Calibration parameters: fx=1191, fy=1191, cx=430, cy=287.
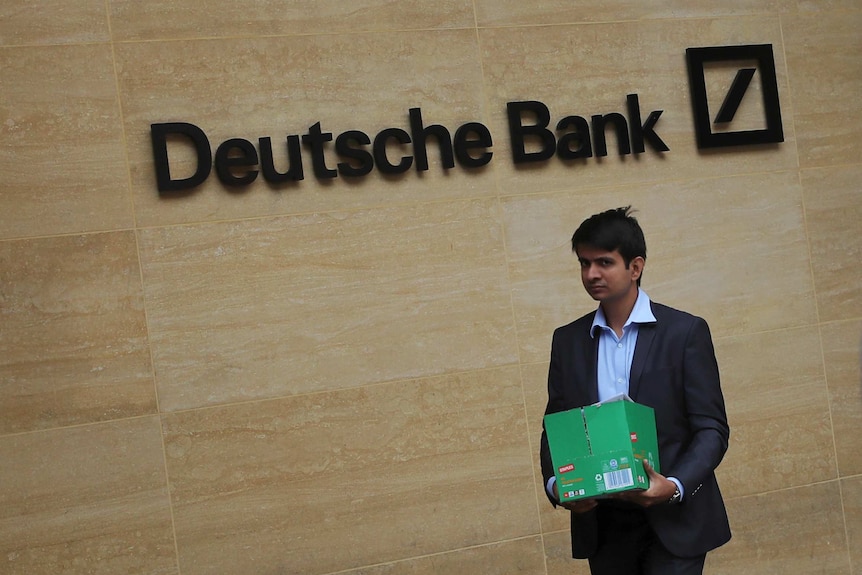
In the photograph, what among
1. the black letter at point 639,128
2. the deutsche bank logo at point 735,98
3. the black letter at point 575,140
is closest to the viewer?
the black letter at point 575,140

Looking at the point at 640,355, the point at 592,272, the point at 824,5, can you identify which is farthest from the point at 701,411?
the point at 824,5

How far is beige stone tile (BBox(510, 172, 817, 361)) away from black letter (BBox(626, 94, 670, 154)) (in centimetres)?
23

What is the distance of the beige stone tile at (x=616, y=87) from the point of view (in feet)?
21.5

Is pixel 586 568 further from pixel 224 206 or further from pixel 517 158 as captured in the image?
pixel 224 206

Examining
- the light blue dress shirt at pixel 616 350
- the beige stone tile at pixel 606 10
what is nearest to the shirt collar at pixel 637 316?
the light blue dress shirt at pixel 616 350

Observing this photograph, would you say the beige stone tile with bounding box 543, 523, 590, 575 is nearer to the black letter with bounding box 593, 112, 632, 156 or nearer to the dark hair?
the black letter with bounding box 593, 112, 632, 156

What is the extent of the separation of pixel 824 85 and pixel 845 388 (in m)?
1.79

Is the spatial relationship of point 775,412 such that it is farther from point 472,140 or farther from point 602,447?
point 602,447

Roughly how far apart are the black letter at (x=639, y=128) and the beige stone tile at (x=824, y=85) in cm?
91

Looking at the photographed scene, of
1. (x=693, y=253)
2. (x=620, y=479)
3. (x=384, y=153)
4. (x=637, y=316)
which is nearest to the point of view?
(x=620, y=479)

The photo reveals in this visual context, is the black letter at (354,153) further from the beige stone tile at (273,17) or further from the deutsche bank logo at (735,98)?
the deutsche bank logo at (735,98)

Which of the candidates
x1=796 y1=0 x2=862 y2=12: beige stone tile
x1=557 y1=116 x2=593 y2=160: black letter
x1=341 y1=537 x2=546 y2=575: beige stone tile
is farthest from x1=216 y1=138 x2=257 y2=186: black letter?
x1=796 y1=0 x2=862 y2=12: beige stone tile

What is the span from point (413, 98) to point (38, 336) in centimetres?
229

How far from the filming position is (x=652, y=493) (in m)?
3.73
